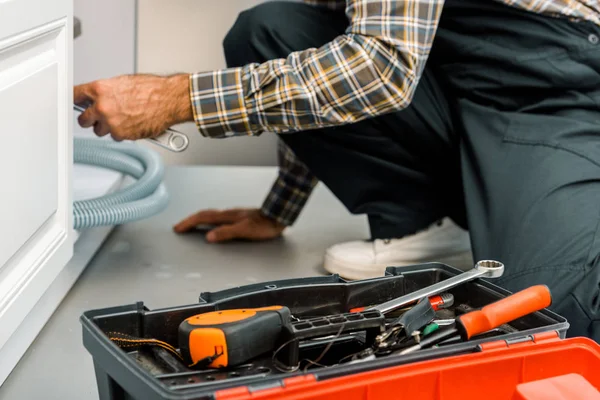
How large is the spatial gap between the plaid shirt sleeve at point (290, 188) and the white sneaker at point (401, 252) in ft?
0.52

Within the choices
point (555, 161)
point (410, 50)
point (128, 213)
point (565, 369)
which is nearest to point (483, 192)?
point (555, 161)

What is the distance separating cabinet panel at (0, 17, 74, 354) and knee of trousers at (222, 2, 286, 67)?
0.35 meters

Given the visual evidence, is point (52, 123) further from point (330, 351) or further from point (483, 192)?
point (483, 192)

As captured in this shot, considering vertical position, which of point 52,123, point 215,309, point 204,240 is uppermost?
point 52,123

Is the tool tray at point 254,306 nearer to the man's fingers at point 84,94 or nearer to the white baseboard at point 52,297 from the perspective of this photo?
the white baseboard at point 52,297

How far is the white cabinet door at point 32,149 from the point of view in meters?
0.83

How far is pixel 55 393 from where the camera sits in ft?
3.18

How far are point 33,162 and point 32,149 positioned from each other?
0.05ft

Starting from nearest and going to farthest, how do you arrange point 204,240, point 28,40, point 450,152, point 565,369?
point 565,369 < point 28,40 < point 450,152 < point 204,240

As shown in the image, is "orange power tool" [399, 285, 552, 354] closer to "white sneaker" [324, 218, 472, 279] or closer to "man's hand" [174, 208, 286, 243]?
"white sneaker" [324, 218, 472, 279]

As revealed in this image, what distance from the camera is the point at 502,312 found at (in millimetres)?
785

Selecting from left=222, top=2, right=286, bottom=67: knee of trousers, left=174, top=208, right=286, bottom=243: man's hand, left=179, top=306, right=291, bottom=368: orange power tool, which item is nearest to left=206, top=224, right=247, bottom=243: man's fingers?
left=174, top=208, right=286, bottom=243: man's hand

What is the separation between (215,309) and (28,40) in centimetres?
35

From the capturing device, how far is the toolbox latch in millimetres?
735
